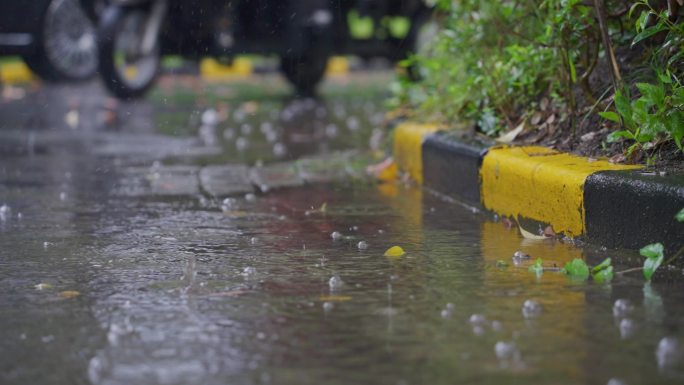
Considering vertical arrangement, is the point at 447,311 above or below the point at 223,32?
below

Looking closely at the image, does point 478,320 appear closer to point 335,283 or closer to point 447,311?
point 447,311

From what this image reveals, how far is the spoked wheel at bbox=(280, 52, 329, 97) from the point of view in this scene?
13969 millimetres

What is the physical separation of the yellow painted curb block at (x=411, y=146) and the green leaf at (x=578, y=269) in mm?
2621

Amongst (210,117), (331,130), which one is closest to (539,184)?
(331,130)

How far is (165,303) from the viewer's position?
361cm

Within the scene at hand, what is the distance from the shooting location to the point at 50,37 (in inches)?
552

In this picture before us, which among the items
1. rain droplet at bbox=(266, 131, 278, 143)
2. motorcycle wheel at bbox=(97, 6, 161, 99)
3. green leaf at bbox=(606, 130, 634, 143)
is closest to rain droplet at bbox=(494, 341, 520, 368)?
green leaf at bbox=(606, 130, 634, 143)

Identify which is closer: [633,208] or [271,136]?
[633,208]

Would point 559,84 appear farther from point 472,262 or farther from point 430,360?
point 430,360

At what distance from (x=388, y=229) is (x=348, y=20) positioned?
9442 millimetres

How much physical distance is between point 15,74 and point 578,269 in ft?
51.8

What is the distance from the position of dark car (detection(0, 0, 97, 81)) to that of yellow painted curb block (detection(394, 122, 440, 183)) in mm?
6820

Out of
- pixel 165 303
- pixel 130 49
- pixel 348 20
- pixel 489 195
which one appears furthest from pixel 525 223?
pixel 348 20

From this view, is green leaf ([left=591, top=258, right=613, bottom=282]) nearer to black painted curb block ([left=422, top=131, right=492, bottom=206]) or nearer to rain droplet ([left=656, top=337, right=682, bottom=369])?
rain droplet ([left=656, top=337, right=682, bottom=369])
